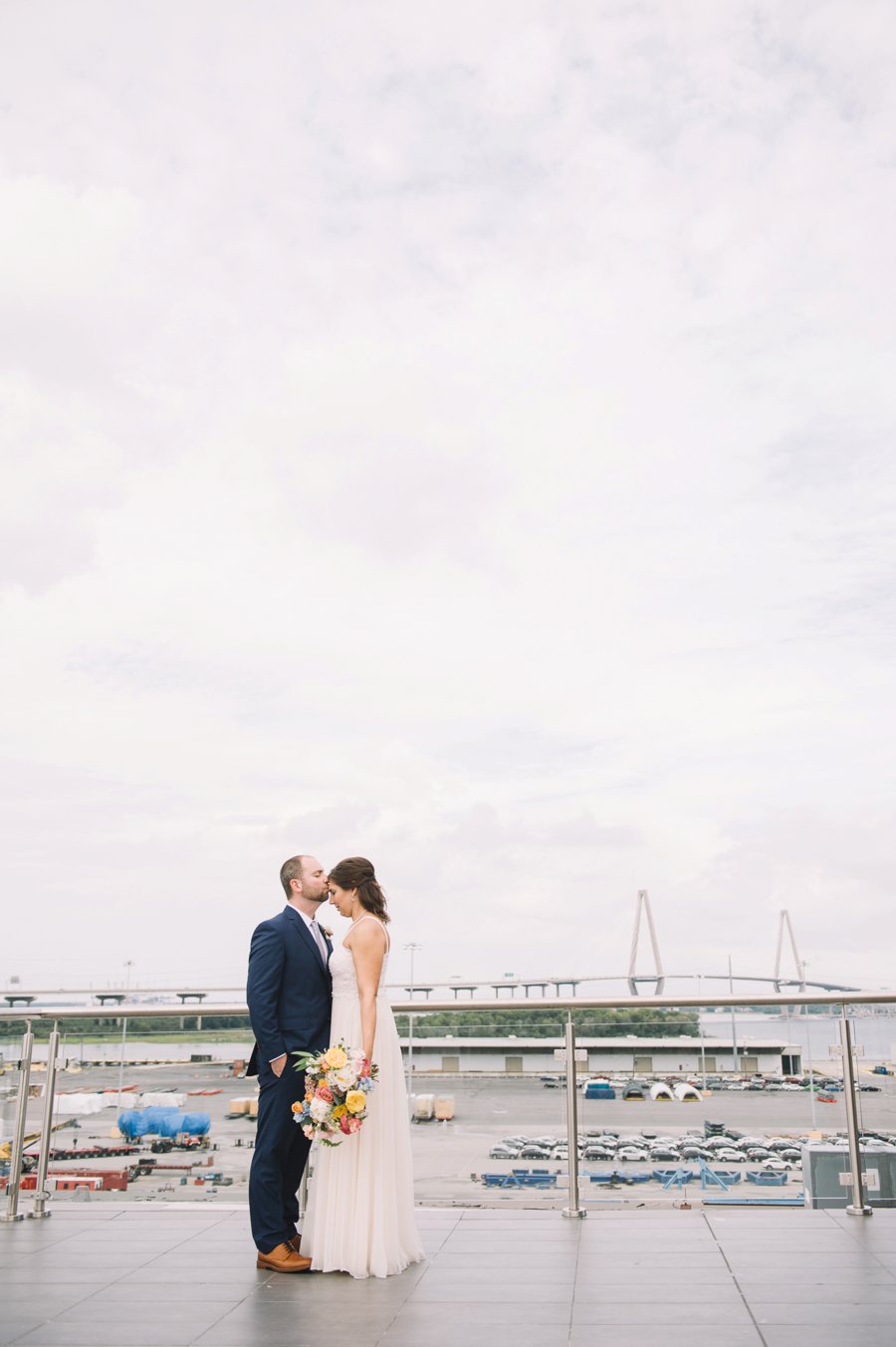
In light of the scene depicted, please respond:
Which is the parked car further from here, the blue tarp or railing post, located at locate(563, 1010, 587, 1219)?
the blue tarp

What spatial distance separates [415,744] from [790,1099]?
41.9 meters

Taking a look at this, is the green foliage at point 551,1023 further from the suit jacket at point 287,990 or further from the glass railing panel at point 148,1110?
the glass railing panel at point 148,1110

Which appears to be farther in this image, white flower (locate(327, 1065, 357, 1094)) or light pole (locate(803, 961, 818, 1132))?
light pole (locate(803, 961, 818, 1132))

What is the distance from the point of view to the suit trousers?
4.64m

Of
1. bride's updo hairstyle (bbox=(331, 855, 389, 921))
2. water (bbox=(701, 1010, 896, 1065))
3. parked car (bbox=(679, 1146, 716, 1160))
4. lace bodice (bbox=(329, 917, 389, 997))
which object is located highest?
bride's updo hairstyle (bbox=(331, 855, 389, 921))

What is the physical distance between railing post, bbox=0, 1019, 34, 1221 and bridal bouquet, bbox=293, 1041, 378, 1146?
2.34m

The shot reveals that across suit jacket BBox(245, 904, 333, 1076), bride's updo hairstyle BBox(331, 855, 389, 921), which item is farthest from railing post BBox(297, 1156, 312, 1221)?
bride's updo hairstyle BBox(331, 855, 389, 921)

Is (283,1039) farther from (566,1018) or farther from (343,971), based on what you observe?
(566,1018)

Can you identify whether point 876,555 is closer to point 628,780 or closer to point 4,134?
point 4,134

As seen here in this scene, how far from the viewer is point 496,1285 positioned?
4234 millimetres

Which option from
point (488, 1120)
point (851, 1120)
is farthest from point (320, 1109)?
point (851, 1120)

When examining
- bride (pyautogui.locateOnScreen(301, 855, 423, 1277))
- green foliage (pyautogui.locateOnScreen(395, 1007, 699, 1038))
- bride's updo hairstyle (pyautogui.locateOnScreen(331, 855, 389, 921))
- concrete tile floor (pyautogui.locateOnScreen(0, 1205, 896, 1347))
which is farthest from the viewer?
green foliage (pyautogui.locateOnScreen(395, 1007, 699, 1038))

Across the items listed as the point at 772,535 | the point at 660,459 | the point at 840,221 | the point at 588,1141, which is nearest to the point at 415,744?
the point at 772,535

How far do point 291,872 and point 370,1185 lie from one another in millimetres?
1343
